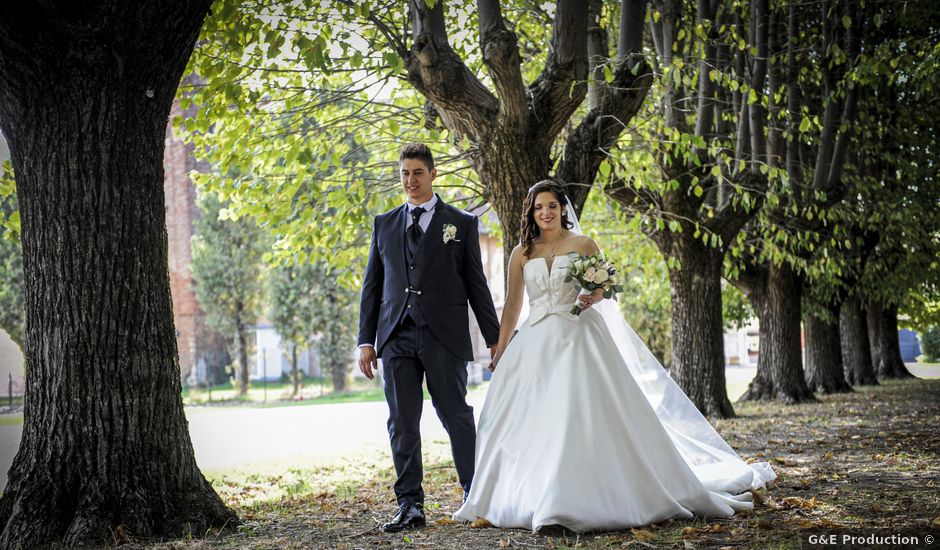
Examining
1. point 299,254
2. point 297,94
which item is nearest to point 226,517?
point 297,94

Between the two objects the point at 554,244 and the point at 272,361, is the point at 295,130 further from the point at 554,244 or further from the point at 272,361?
the point at 272,361

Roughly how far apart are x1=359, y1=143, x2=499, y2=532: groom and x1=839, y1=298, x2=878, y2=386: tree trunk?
20.9 meters

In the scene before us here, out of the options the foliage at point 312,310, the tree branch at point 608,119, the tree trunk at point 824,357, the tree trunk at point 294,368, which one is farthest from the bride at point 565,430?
the foliage at point 312,310

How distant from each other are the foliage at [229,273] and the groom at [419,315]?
34.1 m

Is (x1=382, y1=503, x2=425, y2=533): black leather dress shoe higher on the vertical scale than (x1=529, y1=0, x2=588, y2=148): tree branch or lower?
lower

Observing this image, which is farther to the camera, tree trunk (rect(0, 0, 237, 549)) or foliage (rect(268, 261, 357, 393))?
foliage (rect(268, 261, 357, 393))

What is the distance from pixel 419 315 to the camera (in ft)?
18.8

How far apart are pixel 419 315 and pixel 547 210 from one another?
1.29 meters

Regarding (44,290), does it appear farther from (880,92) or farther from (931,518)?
(880,92)

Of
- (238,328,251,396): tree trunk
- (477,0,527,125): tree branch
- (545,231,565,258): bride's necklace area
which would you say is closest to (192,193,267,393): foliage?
(238,328,251,396): tree trunk

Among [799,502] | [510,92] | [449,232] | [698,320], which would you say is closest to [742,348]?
[698,320]

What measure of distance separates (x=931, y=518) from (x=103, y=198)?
17.7 ft

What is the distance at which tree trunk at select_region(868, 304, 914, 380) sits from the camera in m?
28.0

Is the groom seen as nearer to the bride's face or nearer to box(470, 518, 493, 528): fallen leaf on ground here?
box(470, 518, 493, 528): fallen leaf on ground
